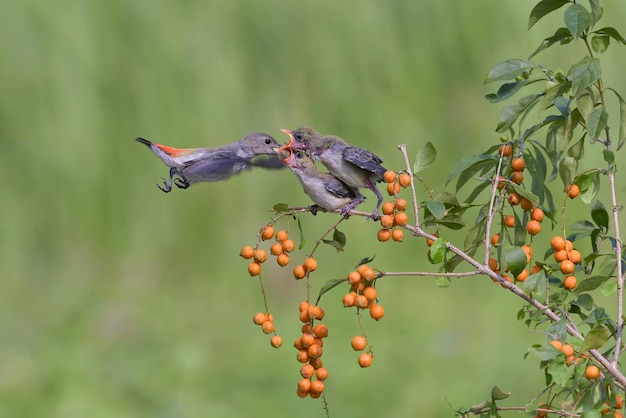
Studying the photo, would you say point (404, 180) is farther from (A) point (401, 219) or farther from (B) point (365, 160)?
(B) point (365, 160)

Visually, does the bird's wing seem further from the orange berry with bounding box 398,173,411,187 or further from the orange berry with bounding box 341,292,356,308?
the orange berry with bounding box 341,292,356,308

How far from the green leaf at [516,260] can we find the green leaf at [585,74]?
380 millimetres

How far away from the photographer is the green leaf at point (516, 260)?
2117 mm

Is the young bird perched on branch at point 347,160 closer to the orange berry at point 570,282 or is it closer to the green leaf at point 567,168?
the green leaf at point 567,168

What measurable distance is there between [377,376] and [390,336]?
0.52 m

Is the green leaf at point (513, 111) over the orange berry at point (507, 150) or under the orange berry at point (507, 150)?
over

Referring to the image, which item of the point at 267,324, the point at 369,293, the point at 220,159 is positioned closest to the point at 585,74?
the point at 369,293

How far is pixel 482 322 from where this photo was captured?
253 inches

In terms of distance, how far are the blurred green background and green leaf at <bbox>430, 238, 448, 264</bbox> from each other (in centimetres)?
417

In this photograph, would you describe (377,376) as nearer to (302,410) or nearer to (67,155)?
(302,410)

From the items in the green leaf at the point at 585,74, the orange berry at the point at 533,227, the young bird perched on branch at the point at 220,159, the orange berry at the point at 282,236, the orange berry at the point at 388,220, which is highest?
the young bird perched on branch at the point at 220,159

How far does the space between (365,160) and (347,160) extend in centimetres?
10

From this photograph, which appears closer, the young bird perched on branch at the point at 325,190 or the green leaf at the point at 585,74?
the green leaf at the point at 585,74

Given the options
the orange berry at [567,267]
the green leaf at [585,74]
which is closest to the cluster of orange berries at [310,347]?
the orange berry at [567,267]
